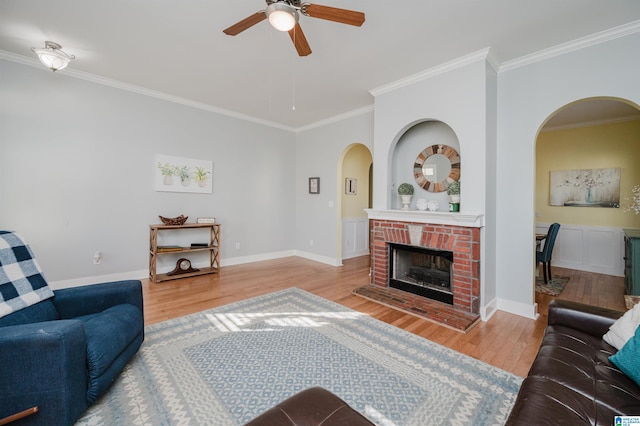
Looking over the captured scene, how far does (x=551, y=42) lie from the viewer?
275 cm

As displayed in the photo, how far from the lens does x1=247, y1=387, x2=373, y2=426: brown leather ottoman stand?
1.06 m

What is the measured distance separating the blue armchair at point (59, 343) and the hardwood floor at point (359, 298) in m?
0.86

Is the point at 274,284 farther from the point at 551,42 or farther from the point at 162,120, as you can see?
the point at 551,42

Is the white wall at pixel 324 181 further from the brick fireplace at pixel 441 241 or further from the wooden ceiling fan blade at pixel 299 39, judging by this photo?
the wooden ceiling fan blade at pixel 299 39

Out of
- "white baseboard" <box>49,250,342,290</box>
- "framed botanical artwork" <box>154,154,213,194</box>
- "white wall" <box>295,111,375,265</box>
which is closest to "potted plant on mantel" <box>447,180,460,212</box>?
"white wall" <box>295,111,375,265</box>

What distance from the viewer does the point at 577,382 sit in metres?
1.23

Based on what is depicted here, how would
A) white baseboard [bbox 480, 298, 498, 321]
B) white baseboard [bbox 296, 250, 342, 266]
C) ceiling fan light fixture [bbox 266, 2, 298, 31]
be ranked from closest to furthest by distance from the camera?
1. ceiling fan light fixture [bbox 266, 2, 298, 31]
2. white baseboard [bbox 480, 298, 498, 321]
3. white baseboard [bbox 296, 250, 342, 266]

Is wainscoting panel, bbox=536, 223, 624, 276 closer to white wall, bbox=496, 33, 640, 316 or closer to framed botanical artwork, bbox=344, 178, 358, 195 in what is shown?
white wall, bbox=496, 33, 640, 316

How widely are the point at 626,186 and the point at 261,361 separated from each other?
639 cm

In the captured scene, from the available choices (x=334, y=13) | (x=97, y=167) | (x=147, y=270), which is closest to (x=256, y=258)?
(x=147, y=270)

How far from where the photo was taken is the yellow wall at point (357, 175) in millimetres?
5621

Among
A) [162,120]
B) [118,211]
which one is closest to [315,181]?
[162,120]

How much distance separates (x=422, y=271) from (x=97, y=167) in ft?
15.8

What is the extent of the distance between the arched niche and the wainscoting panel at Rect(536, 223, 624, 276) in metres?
3.42
